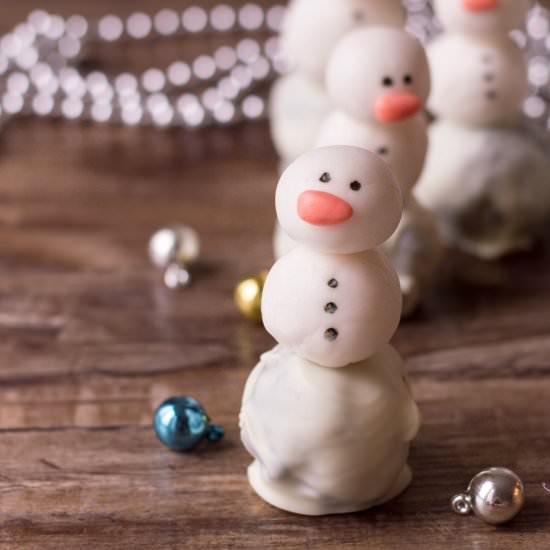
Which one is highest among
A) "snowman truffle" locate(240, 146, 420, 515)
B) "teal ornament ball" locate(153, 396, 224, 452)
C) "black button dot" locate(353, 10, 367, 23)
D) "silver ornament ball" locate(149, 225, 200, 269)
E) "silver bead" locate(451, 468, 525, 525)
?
"black button dot" locate(353, 10, 367, 23)

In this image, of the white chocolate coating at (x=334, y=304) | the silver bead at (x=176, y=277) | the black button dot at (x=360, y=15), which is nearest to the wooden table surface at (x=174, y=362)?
the silver bead at (x=176, y=277)

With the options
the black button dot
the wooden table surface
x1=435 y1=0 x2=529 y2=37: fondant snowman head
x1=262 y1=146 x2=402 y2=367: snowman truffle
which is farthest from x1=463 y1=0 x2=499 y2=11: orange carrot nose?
x1=262 y1=146 x2=402 y2=367: snowman truffle

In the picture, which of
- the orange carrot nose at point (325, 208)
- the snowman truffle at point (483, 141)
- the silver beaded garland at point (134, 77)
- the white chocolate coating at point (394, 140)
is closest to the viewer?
the orange carrot nose at point (325, 208)

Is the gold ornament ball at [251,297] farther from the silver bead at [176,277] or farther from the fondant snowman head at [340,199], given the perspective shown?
the fondant snowman head at [340,199]

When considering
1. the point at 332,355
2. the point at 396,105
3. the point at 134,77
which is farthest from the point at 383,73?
the point at 134,77

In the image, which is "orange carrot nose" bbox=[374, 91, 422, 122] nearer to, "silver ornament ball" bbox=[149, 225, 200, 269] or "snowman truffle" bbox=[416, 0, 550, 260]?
"snowman truffle" bbox=[416, 0, 550, 260]
